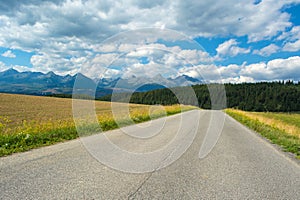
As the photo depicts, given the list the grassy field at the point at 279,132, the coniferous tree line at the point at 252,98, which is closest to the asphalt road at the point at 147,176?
the grassy field at the point at 279,132

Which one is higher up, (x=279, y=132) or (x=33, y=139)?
(x=33, y=139)

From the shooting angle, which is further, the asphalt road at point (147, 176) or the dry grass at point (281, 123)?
the dry grass at point (281, 123)

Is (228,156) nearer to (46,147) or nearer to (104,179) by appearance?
(104,179)

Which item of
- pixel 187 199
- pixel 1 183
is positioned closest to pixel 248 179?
pixel 187 199

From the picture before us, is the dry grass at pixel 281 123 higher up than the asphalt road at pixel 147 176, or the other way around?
the asphalt road at pixel 147 176

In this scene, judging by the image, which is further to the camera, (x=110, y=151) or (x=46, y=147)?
(x=46, y=147)

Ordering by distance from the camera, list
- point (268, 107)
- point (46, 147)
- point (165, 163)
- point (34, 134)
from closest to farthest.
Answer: point (165, 163) → point (46, 147) → point (34, 134) → point (268, 107)

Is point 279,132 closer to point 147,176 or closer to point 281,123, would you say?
point 281,123

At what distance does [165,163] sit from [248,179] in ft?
6.36

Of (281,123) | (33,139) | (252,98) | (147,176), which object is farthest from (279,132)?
(252,98)

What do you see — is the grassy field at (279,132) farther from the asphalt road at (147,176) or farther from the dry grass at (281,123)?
the asphalt road at (147,176)

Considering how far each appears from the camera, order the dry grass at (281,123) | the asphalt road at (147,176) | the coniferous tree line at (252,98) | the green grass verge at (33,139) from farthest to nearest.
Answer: the coniferous tree line at (252,98) < the dry grass at (281,123) < the green grass verge at (33,139) < the asphalt road at (147,176)

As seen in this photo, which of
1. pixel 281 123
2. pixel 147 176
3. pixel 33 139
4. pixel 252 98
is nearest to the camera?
pixel 147 176

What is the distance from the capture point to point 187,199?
376 centimetres
